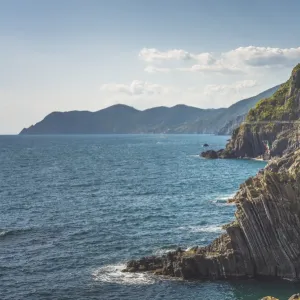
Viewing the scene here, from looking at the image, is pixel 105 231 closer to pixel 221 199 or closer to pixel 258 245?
pixel 258 245

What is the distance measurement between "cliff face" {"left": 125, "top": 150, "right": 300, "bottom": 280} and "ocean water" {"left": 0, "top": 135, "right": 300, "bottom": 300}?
7.02 ft

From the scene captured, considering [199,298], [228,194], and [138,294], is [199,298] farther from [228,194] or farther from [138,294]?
[228,194]

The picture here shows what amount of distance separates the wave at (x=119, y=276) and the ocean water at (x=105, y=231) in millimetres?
130

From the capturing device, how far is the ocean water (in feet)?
195

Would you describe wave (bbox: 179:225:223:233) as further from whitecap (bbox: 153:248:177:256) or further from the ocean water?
whitecap (bbox: 153:248:177:256)

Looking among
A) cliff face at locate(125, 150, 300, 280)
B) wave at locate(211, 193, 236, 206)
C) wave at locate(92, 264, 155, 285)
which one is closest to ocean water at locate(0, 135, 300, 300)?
wave at locate(92, 264, 155, 285)

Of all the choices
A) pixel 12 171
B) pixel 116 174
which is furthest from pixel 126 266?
pixel 12 171

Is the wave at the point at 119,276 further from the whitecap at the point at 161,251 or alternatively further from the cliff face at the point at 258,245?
the whitecap at the point at 161,251

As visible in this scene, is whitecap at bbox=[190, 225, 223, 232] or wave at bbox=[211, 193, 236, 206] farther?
wave at bbox=[211, 193, 236, 206]

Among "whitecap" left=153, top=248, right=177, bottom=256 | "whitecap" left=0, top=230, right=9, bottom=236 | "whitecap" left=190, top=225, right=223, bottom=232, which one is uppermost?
"whitecap" left=0, top=230, right=9, bottom=236

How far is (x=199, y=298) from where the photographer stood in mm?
56312

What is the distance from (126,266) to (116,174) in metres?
108

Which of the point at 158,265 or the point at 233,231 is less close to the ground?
the point at 233,231

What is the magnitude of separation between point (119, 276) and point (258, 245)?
60.6ft
